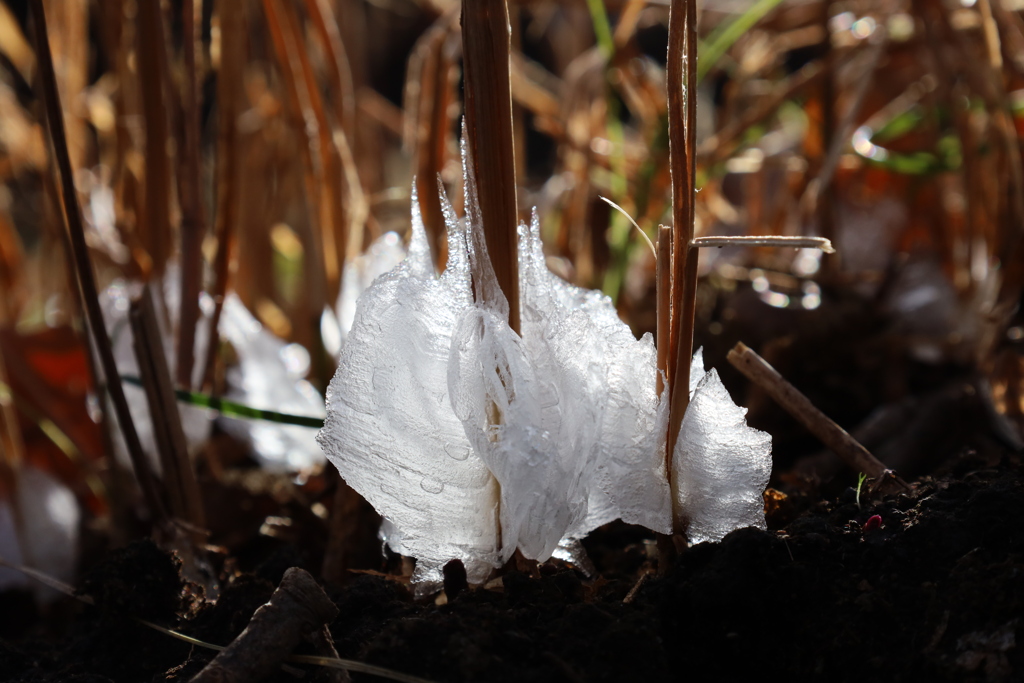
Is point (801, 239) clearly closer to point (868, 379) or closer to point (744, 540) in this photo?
point (744, 540)

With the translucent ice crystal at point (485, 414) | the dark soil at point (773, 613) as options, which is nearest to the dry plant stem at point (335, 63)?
the translucent ice crystal at point (485, 414)

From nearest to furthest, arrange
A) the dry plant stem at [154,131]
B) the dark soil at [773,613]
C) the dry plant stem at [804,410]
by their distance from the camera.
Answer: the dark soil at [773,613] → the dry plant stem at [804,410] → the dry plant stem at [154,131]

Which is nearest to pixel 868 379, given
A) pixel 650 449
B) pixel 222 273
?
pixel 650 449

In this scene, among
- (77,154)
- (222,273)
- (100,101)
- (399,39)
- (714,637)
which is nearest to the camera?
(714,637)

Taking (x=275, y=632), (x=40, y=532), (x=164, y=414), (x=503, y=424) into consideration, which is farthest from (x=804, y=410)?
(x=40, y=532)

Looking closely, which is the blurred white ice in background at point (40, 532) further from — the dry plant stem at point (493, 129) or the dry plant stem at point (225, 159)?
the dry plant stem at point (493, 129)

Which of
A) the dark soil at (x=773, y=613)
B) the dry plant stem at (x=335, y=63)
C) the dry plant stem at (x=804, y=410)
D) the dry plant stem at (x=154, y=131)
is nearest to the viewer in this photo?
the dark soil at (x=773, y=613)

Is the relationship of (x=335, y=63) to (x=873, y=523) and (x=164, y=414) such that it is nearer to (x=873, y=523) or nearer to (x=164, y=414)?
(x=164, y=414)
